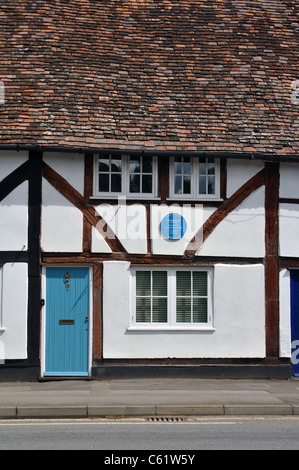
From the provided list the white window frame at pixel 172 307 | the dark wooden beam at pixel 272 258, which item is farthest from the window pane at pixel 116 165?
the dark wooden beam at pixel 272 258

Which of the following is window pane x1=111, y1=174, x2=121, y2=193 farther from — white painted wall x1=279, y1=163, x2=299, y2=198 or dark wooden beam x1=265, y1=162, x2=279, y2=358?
white painted wall x1=279, y1=163, x2=299, y2=198

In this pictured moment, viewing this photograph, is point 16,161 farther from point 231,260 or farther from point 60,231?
point 231,260

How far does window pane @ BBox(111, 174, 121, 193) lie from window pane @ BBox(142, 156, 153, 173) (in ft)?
1.89

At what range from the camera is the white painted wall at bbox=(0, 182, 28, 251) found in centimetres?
1351

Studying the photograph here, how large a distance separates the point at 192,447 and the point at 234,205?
272 inches

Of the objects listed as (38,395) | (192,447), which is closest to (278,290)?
(38,395)

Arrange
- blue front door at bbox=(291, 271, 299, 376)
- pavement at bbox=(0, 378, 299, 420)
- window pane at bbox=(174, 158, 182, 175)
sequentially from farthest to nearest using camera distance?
window pane at bbox=(174, 158, 182, 175) → blue front door at bbox=(291, 271, 299, 376) → pavement at bbox=(0, 378, 299, 420)

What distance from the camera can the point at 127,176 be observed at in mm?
14039

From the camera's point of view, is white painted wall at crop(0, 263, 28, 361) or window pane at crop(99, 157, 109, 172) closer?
white painted wall at crop(0, 263, 28, 361)

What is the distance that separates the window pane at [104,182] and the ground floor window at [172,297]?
1835 mm

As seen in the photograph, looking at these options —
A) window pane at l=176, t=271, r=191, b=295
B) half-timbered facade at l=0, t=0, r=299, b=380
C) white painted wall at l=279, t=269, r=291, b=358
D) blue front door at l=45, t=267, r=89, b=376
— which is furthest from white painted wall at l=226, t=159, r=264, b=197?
blue front door at l=45, t=267, r=89, b=376

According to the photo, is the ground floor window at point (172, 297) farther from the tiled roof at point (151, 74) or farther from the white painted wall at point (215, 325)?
the tiled roof at point (151, 74)

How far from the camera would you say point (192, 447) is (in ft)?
26.5

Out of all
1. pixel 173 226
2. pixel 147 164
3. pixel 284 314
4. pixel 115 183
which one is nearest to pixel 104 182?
pixel 115 183
